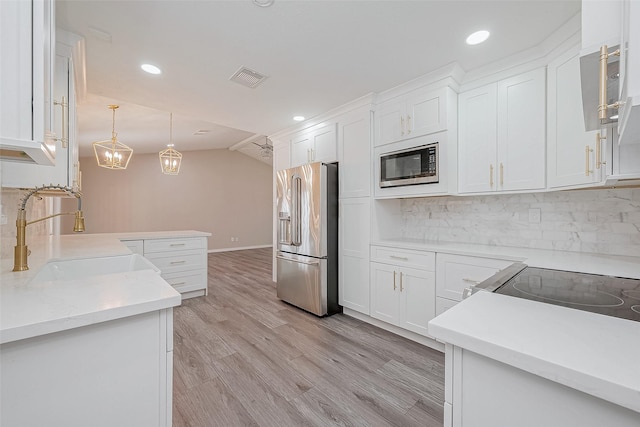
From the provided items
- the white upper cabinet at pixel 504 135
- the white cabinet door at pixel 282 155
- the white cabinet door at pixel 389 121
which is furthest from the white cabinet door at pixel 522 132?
the white cabinet door at pixel 282 155

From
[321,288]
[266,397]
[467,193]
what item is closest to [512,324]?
[266,397]

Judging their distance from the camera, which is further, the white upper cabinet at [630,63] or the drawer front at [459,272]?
the drawer front at [459,272]

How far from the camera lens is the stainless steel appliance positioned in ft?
3.02

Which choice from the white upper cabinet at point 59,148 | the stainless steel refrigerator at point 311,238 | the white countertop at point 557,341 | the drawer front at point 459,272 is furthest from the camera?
the stainless steel refrigerator at point 311,238

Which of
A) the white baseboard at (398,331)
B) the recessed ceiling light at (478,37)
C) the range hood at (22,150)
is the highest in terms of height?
the recessed ceiling light at (478,37)

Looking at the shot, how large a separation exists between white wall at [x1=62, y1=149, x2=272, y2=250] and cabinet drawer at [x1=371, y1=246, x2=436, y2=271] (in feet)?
22.3

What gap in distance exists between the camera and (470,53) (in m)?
2.14

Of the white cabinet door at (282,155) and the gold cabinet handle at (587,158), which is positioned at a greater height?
the white cabinet door at (282,155)

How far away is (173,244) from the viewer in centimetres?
358

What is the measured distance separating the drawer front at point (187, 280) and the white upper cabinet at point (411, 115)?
2954 mm

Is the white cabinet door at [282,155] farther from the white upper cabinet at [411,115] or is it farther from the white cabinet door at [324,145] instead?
the white upper cabinet at [411,115]

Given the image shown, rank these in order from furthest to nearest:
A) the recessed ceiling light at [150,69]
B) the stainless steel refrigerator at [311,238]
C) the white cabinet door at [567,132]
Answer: the stainless steel refrigerator at [311,238], the recessed ceiling light at [150,69], the white cabinet door at [567,132]

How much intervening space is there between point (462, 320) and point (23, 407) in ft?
4.33

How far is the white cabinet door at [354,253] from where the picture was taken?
9.57 feet
